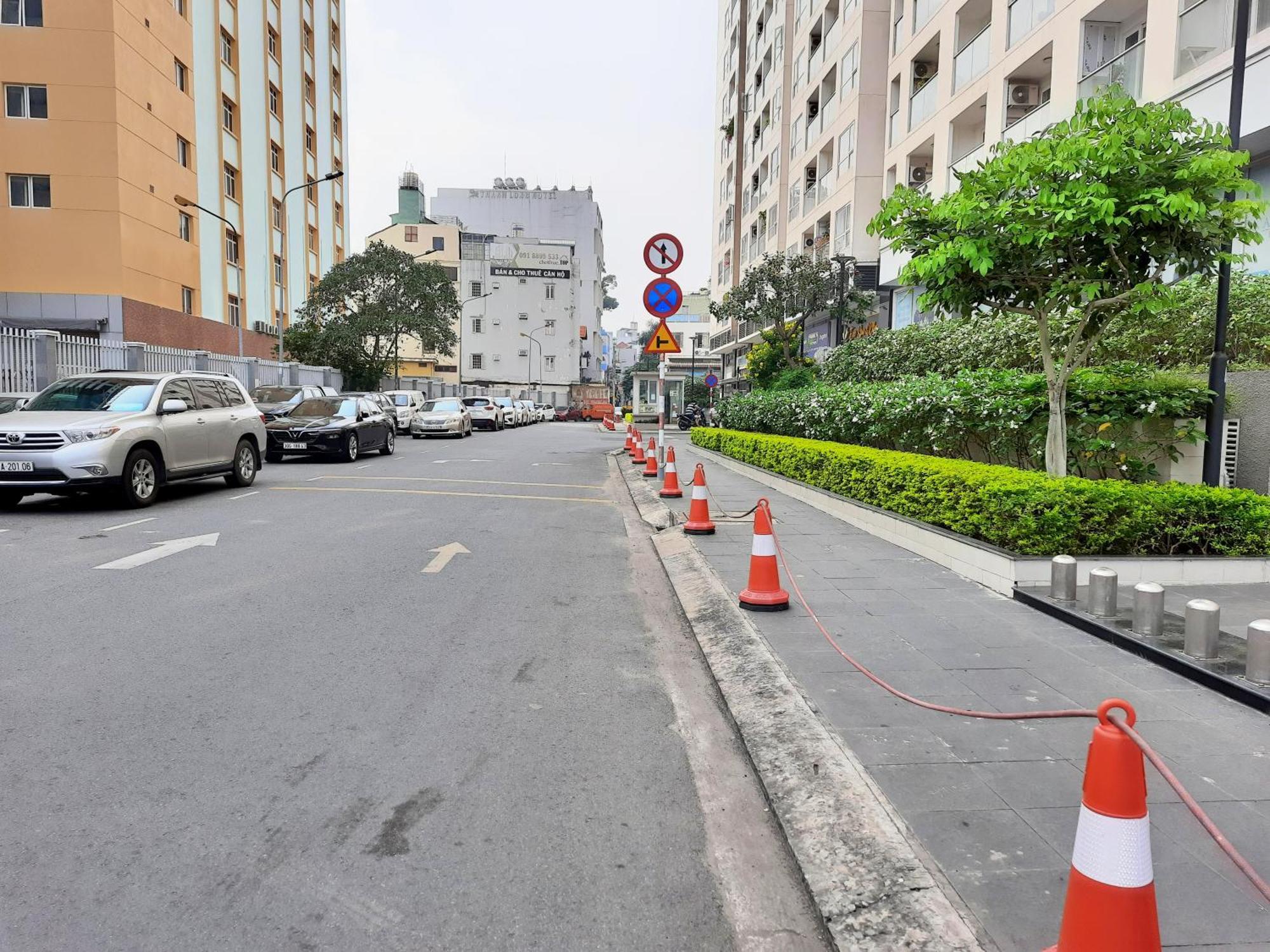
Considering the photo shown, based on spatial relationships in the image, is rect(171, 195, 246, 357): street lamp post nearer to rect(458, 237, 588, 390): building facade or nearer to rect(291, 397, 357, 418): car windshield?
rect(291, 397, 357, 418): car windshield

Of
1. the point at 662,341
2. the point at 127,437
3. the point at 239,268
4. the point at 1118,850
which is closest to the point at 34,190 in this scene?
the point at 239,268

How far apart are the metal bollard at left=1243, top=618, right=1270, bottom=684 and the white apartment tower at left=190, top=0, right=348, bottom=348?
3161cm

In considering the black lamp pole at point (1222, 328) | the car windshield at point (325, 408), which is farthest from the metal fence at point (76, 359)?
the black lamp pole at point (1222, 328)

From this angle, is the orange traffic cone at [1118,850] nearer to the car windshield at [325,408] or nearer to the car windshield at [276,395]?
the car windshield at [325,408]

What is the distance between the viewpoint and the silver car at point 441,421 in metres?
31.0

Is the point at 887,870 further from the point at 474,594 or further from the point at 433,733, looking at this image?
the point at 474,594

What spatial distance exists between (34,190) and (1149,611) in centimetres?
2964

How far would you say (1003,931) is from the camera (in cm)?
234

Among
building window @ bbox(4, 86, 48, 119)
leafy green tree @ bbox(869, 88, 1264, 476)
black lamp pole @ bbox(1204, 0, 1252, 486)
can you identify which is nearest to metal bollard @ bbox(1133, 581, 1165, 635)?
leafy green tree @ bbox(869, 88, 1264, 476)

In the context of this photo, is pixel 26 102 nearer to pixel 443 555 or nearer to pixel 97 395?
pixel 97 395

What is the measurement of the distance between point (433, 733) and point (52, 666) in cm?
228

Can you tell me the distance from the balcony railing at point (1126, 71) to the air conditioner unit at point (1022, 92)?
12.4ft

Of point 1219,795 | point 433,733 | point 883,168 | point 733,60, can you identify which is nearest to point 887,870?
point 1219,795

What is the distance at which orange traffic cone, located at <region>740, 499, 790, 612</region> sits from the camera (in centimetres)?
586
